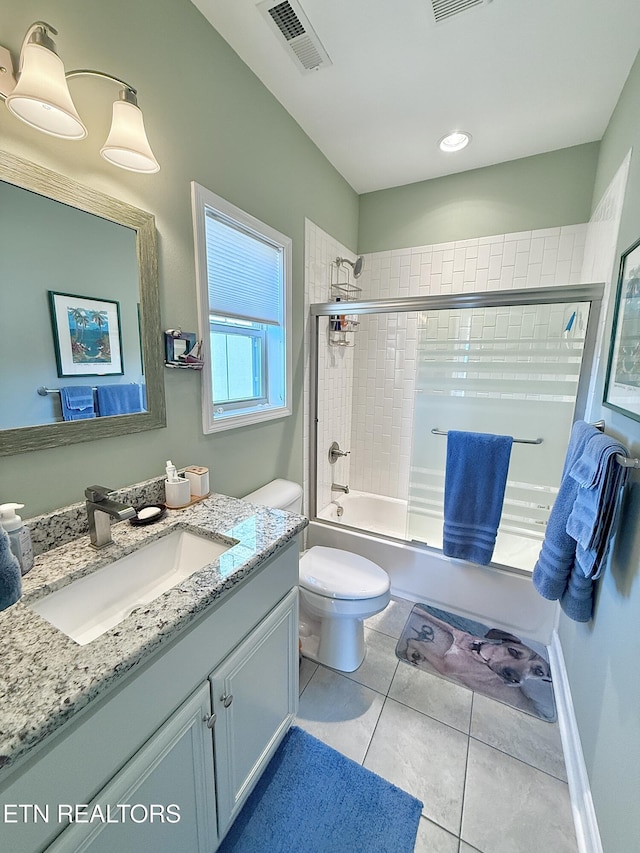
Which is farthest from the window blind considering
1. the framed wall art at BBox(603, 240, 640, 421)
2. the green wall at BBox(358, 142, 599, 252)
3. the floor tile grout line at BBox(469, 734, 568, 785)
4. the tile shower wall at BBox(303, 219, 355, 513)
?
the floor tile grout line at BBox(469, 734, 568, 785)

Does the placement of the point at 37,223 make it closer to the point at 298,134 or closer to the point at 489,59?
the point at 298,134

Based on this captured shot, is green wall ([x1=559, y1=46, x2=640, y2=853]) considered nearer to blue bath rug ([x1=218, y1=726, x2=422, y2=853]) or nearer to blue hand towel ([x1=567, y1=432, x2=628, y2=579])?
blue hand towel ([x1=567, y1=432, x2=628, y2=579])

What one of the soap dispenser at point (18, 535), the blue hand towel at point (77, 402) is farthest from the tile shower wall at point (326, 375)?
the soap dispenser at point (18, 535)

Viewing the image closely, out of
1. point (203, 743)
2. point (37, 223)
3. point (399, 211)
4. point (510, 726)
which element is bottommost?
point (510, 726)

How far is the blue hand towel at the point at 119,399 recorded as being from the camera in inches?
41.9

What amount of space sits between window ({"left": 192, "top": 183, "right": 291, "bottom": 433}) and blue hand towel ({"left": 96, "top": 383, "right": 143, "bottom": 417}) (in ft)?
0.97

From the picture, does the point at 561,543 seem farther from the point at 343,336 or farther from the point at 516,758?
the point at 343,336

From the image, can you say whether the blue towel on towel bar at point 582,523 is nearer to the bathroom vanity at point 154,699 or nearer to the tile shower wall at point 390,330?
the bathroom vanity at point 154,699

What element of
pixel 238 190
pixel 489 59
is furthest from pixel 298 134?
pixel 489 59

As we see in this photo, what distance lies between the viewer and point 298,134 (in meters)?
1.84

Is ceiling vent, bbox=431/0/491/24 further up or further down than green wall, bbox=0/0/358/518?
further up

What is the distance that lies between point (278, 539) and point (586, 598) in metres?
Answer: 1.14

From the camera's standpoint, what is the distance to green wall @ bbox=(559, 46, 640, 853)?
0.83 m

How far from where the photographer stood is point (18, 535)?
0.83 meters
